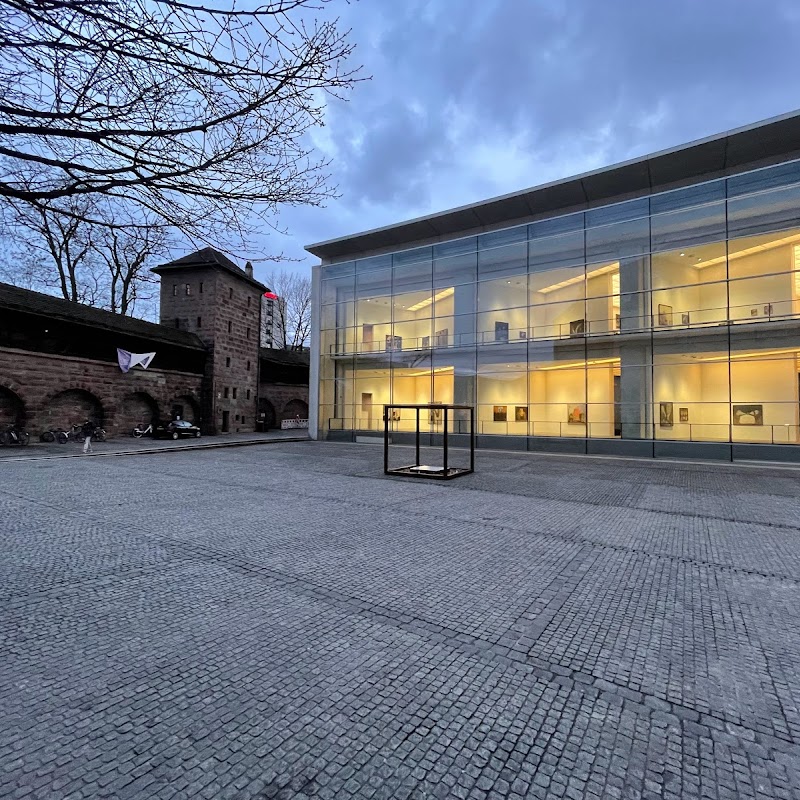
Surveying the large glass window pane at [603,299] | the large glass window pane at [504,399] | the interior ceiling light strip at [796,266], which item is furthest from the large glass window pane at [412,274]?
the interior ceiling light strip at [796,266]

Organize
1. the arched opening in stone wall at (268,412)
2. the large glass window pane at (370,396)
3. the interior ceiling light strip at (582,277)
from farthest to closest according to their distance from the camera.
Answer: the arched opening in stone wall at (268,412) → the large glass window pane at (370,396) → the interior ceiling light strip at (582,277)

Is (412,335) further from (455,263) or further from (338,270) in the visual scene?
(338,270)

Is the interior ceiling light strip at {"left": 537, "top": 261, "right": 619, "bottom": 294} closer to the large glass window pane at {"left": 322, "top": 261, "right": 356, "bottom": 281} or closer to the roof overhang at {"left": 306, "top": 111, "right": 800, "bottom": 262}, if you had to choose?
the roof overhang at {"left": 306, "top": 111, "right": 800, "bottom": 262}

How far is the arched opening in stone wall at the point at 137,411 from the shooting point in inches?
1003

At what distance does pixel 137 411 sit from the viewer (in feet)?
86.9

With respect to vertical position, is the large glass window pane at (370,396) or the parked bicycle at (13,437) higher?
the large glass window pane at (370,396)

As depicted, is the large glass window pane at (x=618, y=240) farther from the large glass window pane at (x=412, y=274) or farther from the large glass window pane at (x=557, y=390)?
the large glass window pane at (x=412, y=274)

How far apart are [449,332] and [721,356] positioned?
11025 mm

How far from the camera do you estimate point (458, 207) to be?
21.3m

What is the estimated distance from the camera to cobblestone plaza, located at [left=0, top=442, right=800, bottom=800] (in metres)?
2.16

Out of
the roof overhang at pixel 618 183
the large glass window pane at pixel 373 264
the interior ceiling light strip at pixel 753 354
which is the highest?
the roof overhang at pixel 618 183

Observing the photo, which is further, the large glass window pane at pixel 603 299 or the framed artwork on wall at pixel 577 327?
the framed artwork on wall at pixel 577 327

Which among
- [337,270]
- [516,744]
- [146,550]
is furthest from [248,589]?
[337,270]

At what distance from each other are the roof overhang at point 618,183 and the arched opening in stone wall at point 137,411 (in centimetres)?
1451
